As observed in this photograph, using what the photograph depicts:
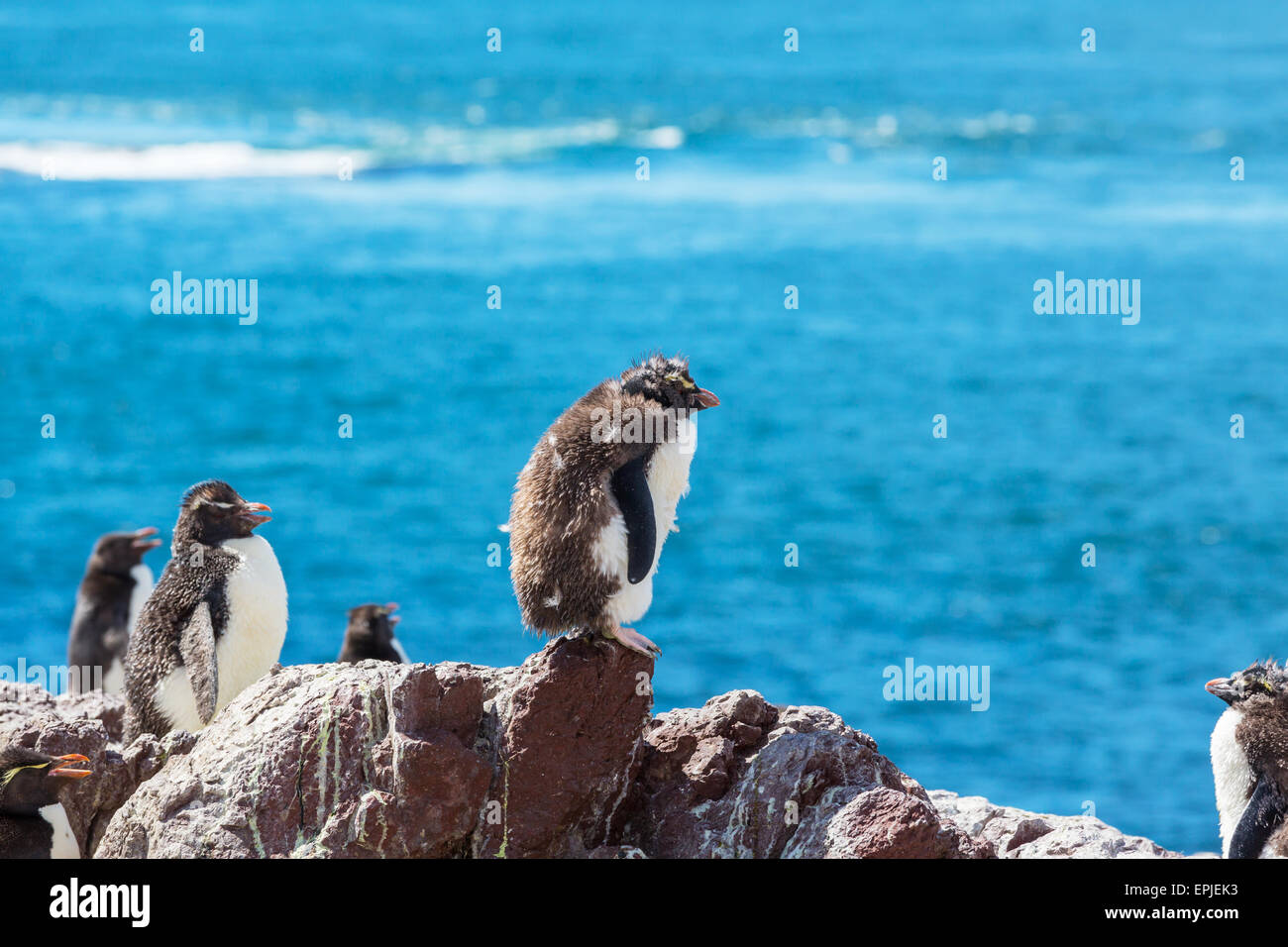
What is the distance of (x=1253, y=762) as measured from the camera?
7207 millimetres

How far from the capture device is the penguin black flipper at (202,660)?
327 inches

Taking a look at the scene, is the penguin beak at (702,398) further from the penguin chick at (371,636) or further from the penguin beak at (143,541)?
the penguin beak at (143,541)

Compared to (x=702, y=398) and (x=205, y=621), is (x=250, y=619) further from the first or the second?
(x=702, y=398)

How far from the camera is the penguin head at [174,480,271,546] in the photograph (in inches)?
350

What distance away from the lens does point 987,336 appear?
31406 millimetres

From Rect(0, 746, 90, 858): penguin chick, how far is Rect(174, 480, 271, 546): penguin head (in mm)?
2138

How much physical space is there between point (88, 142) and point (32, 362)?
18618mm

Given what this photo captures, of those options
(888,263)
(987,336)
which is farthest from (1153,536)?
(888,263)

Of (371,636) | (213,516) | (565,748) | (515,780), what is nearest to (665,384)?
(565,748)
